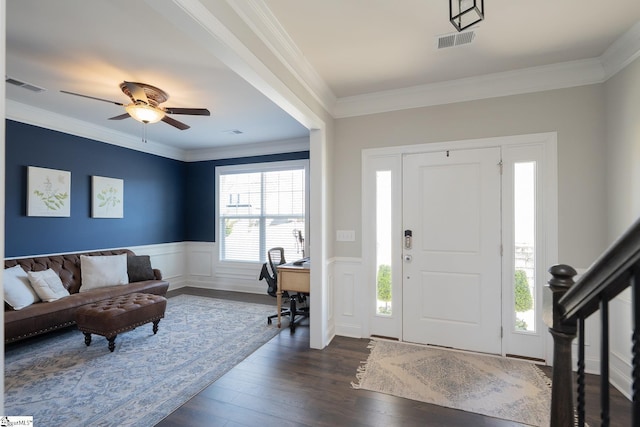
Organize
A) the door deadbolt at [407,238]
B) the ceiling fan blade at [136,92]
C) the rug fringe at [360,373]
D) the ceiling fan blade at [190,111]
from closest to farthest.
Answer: the rug fringe at [360,373] → the ceiling fan blade at [136,92] → the ceiling fan blade at [190,111] → the door deadbolt at [407,238]

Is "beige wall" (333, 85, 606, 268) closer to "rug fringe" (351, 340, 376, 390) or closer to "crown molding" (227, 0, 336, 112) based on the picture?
"crown molding" (227, 0, 336, 112)

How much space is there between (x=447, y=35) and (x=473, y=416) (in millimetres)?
2897

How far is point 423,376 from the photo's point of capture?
2701 mm

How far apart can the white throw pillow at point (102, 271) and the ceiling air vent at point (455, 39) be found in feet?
16.5

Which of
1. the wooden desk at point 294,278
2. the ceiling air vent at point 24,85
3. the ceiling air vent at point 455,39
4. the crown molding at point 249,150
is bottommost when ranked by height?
the wooden desk at point 294,278

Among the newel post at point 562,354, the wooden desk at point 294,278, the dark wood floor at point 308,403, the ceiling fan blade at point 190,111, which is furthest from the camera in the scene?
the wooden desk at point 294,278

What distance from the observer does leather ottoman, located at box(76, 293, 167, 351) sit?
124 inches

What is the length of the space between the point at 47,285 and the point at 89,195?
5.23 ft

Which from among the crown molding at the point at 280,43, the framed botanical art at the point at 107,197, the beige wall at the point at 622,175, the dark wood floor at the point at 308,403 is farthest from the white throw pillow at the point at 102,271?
the beige wall at the point at 622,175

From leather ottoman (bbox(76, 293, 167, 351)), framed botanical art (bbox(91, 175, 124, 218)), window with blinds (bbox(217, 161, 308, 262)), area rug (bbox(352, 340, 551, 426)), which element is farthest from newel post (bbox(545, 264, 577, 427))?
framed botanical art (bbox(91, 175, 124, 218))

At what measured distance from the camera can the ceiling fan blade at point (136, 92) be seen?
2.83m

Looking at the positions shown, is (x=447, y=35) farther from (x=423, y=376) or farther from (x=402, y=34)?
(x=423, y=376)

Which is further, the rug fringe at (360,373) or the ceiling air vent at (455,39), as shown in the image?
the rug fringe at (360,373)

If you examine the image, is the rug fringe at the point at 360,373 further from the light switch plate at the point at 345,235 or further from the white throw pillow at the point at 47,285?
the white throw pillow at the point at 47,285
